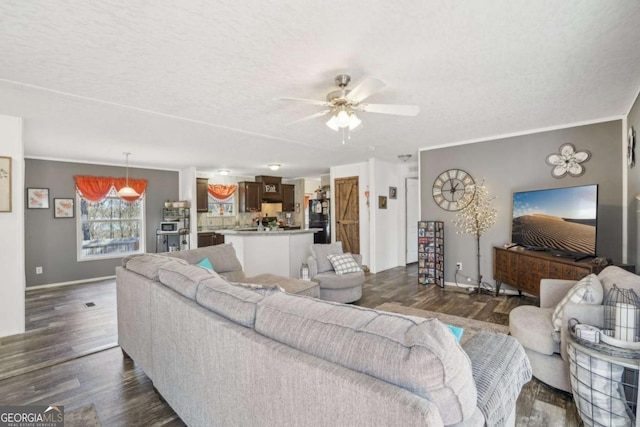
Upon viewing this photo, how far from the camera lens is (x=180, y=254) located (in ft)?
11.8

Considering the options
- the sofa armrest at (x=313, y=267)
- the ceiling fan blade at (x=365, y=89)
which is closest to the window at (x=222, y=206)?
the sofa armrest at (x=313, y=267)

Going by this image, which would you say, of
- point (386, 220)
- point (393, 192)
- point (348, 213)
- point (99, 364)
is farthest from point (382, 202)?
point (99, 364)

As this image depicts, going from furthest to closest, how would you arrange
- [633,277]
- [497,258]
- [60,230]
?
[60,230], [497,258], [633,277]

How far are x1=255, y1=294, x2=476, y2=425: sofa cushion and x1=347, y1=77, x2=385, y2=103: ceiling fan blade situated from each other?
1681 mm

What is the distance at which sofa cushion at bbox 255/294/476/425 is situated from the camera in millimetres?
849

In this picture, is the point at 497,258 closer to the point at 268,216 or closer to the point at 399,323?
the point at 399,323

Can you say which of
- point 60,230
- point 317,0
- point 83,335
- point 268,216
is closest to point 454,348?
point 317,0

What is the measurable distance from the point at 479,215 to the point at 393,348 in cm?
453

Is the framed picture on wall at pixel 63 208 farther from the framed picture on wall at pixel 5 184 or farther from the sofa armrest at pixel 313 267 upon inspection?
the sofa armrest at pixel 313 267

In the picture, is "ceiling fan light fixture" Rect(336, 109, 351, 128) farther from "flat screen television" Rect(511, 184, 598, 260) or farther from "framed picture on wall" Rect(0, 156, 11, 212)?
"framed picture on wall" Rect(0, 156, 11, 212)

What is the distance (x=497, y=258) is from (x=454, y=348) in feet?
13.7

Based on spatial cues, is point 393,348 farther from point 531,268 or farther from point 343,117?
point 531,268

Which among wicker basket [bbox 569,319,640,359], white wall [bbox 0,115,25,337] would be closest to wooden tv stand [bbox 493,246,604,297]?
wicker basket [bbox 569,319,640,359]

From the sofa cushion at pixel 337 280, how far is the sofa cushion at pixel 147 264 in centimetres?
204
